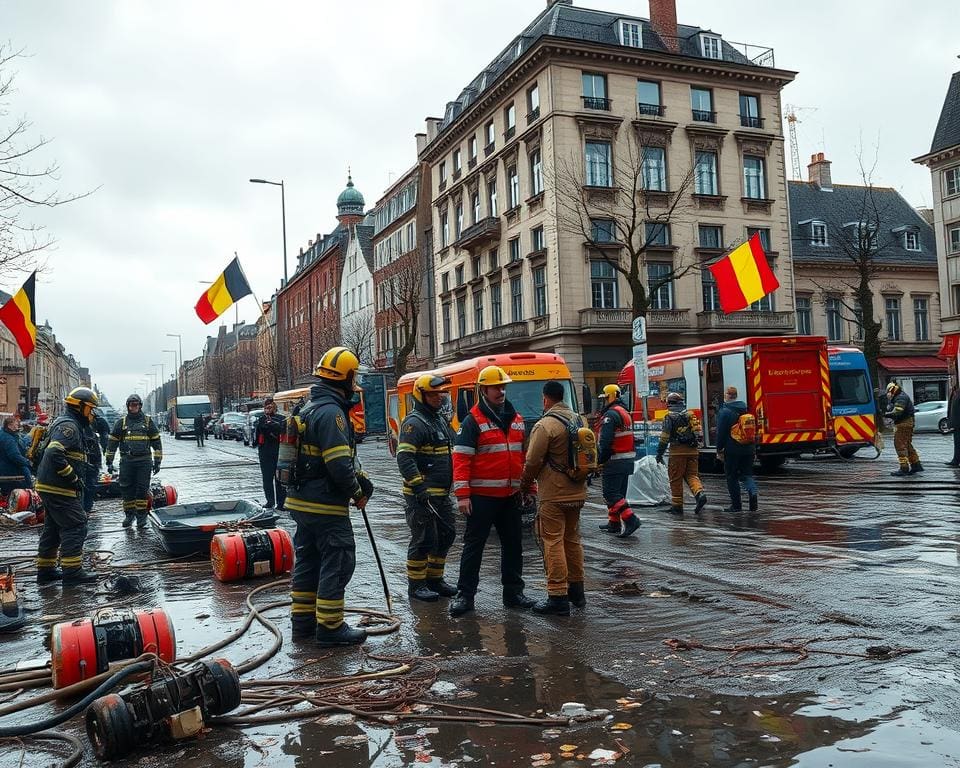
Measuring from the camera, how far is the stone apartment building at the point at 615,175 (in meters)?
38.4

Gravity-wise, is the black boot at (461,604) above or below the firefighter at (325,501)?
below

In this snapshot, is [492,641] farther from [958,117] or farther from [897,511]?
[958,117]

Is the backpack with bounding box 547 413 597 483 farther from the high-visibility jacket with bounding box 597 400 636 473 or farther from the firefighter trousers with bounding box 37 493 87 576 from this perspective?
the firefighter trousers with bounding box 37 493 87 576

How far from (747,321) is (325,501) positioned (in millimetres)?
38350

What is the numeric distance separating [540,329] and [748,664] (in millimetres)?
35091

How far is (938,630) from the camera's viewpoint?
19.5 feet

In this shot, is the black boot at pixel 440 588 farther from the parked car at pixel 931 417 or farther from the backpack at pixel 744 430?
the parked car at pixel 931 417

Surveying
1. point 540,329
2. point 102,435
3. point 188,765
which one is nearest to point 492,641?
point 188,765

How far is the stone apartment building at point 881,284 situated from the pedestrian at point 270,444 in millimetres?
39568

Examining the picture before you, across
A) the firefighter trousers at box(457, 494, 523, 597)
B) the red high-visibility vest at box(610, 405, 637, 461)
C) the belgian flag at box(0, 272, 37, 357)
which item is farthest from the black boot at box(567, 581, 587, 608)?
the belgian flag at box(0, 272, 37, 357)

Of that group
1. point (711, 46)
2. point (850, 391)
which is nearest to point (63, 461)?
point (850, 391)

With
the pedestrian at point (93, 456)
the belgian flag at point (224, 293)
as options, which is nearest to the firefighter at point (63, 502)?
the pedestrian at point (93, 456)

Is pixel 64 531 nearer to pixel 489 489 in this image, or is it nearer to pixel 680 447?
pixel 489 489

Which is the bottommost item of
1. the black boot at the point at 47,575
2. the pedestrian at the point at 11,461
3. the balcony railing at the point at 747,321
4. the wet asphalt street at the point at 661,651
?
the wet asphalt street at the point at 661,651
